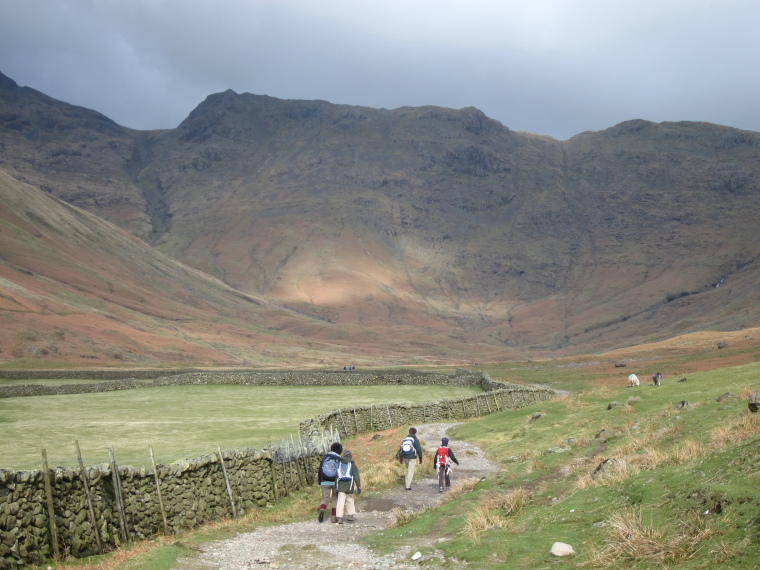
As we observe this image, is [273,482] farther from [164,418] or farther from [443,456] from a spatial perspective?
[164,418]

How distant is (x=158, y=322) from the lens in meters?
141

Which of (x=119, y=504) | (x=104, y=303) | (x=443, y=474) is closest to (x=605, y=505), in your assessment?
(x=443, y=474)

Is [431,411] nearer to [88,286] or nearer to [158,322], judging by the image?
[158,322]

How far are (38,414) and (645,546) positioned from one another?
42127 mm

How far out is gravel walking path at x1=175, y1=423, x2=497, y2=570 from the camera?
13.1 metres

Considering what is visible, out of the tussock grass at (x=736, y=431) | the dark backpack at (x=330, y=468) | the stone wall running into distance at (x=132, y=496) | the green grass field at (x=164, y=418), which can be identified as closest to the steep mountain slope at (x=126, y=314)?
the green grass field at (x=164, y=418)

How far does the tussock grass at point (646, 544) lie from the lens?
8938 mm

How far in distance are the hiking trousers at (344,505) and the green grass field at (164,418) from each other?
9729mm

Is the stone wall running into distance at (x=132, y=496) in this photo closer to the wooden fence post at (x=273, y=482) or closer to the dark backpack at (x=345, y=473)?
the wooden fence post at (x=273, y=482)

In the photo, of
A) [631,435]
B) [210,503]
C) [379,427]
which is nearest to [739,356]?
[379,427]

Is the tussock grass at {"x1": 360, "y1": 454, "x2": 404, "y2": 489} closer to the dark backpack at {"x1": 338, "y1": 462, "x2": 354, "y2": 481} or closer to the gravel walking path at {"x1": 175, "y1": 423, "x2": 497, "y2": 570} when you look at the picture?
the gravel walking path at {"x1": 175, "y1": 423, "x2": 497, "y2": 570}

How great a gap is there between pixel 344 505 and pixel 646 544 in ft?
32.0

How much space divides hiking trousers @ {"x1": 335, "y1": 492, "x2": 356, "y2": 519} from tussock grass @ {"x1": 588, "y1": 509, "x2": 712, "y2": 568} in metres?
8.50

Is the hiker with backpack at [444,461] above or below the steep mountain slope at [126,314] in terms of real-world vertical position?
below
